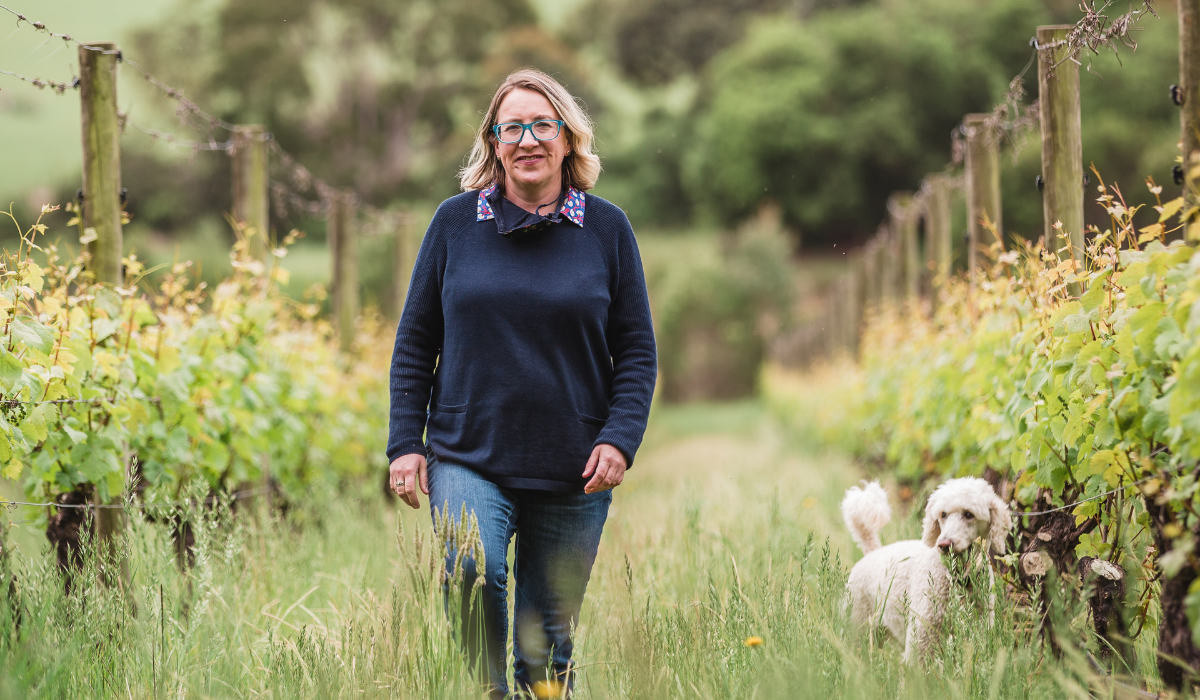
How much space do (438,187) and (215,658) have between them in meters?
35.2

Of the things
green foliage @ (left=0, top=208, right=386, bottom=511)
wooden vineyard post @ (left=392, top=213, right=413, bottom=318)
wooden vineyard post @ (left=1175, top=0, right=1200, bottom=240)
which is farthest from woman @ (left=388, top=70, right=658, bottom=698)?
wooden vineyard post @ (left=392, top=213, right=413, bottom=318)

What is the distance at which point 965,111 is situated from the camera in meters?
40.7

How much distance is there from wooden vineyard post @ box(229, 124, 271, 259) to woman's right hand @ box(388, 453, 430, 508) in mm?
4016

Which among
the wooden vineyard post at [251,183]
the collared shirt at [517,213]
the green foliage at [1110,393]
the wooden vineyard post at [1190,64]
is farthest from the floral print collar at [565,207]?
the wooden vineyard post at [251,183]

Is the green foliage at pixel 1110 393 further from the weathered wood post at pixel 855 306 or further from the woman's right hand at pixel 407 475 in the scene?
the weathered wood post at pixel 855 306

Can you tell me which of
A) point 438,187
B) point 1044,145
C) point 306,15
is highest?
point 306,15

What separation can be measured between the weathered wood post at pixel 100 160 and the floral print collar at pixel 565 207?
2.17 m

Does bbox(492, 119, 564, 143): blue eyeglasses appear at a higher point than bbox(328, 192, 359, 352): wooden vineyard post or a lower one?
lower

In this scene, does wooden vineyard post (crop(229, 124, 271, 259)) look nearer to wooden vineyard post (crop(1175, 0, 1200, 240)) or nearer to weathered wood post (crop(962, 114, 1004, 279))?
weathered wood post (crop(962, 114, 1004, 279))

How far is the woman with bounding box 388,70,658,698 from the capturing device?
280cm

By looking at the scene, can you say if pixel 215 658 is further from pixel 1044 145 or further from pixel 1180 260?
pixel 1044 145

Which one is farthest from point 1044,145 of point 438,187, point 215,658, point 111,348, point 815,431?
point 438,187

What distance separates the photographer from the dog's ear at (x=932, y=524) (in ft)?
10.9

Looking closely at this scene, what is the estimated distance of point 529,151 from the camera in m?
2.96
